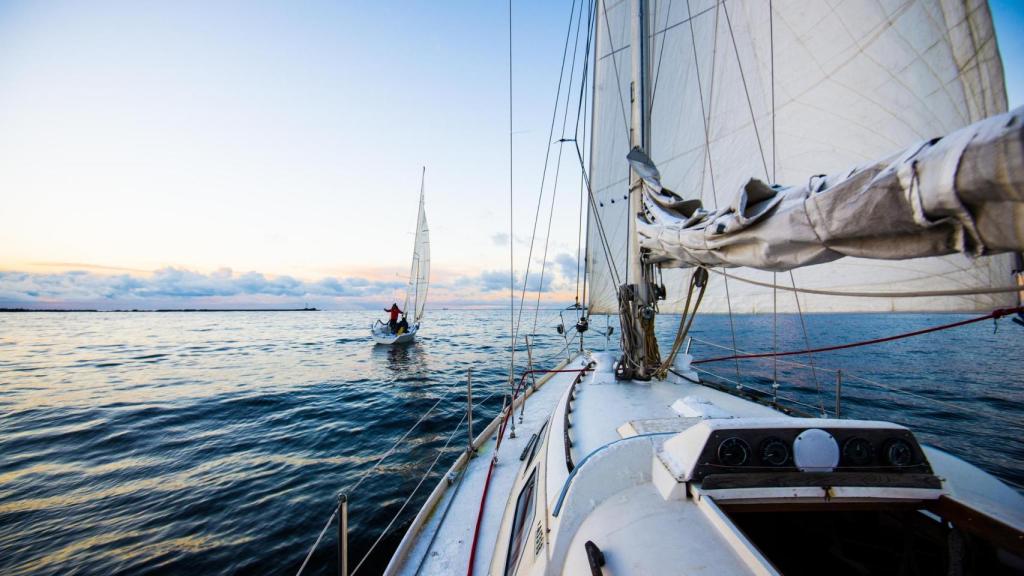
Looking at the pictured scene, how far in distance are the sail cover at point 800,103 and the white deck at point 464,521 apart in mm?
4710

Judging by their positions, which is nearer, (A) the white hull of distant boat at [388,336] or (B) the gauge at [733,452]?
(B) the gauge at [733,452]

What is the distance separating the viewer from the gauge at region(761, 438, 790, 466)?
1.93 m

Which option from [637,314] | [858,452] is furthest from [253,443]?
[858,452]

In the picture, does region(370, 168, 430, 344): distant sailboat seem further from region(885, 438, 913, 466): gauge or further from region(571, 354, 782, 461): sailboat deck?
region(885, 438, 913, 466): gauge

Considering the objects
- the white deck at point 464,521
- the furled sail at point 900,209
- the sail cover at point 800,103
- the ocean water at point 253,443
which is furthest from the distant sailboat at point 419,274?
the furled sail at point 900,209

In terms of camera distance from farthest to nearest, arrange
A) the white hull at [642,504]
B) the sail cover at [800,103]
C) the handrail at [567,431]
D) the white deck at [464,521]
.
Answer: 1. the sail cover at [800,103]
2. the white deck at [464,521]
3. the handrail at [567,431]
4. the white hull at [642,504]

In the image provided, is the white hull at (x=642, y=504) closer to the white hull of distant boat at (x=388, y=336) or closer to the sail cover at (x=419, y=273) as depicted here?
the white hull of distant boat at (x=388, y=336)

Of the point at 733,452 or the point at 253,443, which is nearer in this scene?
the point at 733,452

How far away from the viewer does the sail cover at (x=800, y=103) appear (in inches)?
154

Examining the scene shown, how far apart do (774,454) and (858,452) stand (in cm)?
47

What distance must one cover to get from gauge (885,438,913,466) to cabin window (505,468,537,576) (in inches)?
86.7

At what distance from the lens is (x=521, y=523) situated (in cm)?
289

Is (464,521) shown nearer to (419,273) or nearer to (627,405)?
(627,405)

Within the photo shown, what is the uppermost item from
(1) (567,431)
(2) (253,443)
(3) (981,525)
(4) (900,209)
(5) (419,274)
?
(5) (419,274)
